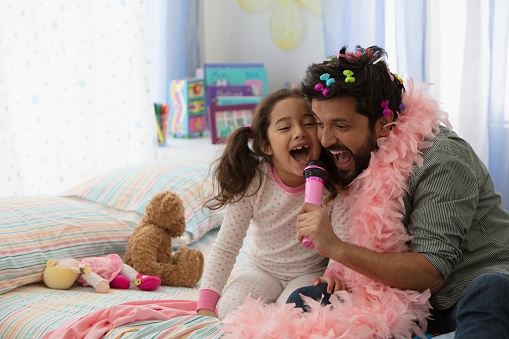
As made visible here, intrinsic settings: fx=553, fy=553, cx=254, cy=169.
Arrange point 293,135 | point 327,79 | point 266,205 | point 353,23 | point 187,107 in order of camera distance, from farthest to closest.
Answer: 1. point 187,107
2. point 353,23
3. point 266,205
4. point 293,135
5. point 327,79

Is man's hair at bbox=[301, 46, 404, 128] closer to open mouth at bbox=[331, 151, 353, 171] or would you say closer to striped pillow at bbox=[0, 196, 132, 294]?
open mouth at bbox=[331, 151, 353, 171]

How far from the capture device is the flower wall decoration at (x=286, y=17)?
316 centimetres

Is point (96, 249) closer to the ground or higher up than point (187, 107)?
closer to the ground

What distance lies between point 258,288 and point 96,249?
2.23 ft

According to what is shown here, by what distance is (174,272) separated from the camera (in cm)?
181

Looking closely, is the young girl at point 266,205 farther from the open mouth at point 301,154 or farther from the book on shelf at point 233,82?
the book on shelf at point 233,82

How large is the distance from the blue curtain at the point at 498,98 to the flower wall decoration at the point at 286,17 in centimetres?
124

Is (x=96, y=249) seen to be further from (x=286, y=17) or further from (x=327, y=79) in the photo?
(x=286, y=17)

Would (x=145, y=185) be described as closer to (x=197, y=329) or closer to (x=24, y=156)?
(x=24, y=156)

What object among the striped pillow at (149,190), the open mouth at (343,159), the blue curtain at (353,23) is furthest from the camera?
the blue curtain at (353,23)

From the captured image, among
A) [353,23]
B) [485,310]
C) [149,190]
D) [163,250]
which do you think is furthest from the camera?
[353,23]

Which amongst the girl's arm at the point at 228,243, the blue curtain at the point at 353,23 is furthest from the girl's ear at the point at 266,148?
the blue curtain at the point at 353,23

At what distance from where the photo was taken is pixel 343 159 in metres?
1.36

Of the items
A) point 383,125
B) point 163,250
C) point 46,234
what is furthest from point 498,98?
point 46,234
